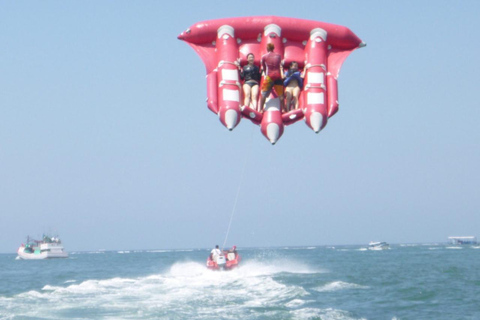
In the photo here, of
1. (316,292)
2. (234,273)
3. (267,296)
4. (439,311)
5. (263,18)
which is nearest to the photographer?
(263,18)

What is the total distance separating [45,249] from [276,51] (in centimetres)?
6604

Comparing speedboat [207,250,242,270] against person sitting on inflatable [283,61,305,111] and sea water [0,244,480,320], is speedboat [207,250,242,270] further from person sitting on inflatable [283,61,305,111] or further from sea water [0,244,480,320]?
person sitting on inflatable [283,61,305,111]

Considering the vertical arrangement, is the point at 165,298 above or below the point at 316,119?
below

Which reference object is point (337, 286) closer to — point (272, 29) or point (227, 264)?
point (227, 264)

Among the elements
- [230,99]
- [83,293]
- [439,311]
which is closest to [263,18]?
[230,99]

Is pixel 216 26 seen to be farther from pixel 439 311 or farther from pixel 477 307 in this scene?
pixel 477 307

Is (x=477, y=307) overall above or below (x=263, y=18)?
below

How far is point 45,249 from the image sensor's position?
73.1 meters

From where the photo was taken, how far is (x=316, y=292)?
2666 cm

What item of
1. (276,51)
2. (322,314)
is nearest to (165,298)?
(322,314)

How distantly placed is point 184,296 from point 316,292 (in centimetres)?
545

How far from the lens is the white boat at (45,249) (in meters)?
73.1

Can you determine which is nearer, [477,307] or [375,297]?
[477,307]

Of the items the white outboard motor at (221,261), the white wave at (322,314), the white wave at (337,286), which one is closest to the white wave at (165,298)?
the white outboard motor at (221,261)
